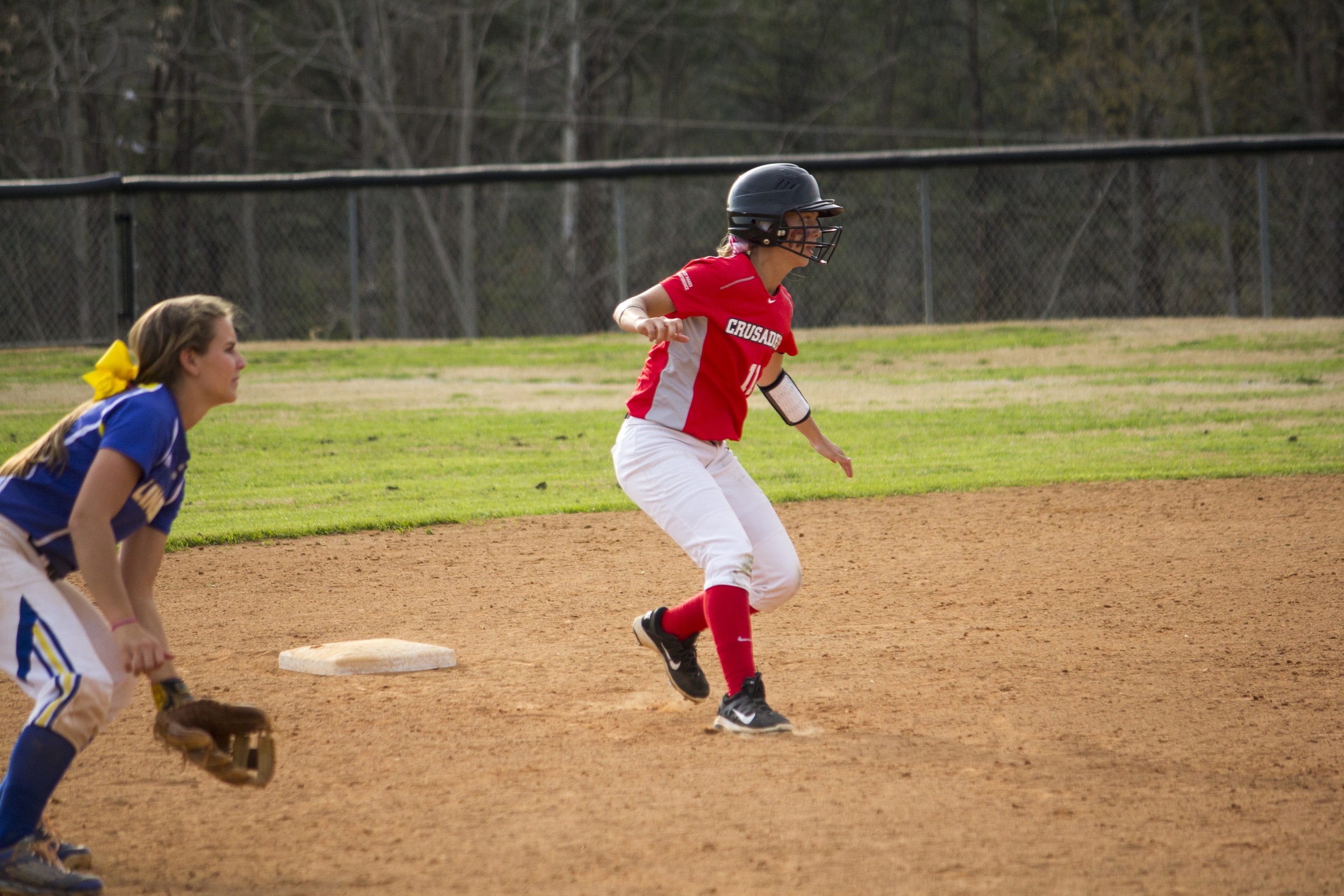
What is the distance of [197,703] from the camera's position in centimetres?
332

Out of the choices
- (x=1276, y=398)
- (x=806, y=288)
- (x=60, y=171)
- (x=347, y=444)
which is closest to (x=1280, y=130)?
(x=806, y=288)

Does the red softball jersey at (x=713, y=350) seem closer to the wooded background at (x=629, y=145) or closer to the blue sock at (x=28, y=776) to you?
the blue sock at (x=28, y=776)

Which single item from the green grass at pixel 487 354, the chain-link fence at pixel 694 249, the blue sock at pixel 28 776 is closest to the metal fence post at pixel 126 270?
the chain-link fence at pixel 694 249

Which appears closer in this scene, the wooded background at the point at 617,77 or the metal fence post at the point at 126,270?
the metal fence post at the point at 126,270

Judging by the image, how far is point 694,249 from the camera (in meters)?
25.3

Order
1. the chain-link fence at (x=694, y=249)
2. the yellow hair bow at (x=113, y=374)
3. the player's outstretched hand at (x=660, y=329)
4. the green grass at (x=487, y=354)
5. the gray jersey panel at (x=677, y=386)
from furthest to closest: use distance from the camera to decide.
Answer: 1. the chain-link fence at (x=694, y=249)
2. the green grass at (x=487, y=354)
3. the gray jersey panel at (x=677, y=386)
4. the player's outstretched hand at (x=660, y=329)
5. the yellow hair bow at (x=113, y=374)

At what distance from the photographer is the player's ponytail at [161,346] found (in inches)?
126

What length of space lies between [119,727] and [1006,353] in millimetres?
14617

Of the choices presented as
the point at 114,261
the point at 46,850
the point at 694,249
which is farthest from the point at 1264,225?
the point at 46,850

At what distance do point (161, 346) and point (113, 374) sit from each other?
0.14 metres

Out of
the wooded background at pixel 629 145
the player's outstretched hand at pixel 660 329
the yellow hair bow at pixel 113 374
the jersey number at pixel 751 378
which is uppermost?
the wooded background at pixel 629 145

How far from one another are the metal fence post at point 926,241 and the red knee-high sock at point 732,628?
14297 mm

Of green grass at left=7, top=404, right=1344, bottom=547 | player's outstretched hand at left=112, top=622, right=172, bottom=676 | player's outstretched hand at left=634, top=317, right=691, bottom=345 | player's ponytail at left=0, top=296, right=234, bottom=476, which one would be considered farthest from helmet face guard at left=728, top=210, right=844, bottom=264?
green grass at left=7, top=404, right=1344, bottom=547

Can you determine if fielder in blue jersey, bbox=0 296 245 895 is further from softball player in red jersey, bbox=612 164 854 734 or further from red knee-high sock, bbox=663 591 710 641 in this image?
red knee-high sock, bbox=663 591 710 641
